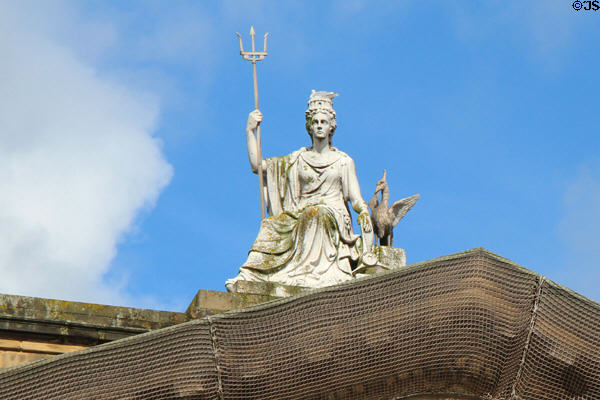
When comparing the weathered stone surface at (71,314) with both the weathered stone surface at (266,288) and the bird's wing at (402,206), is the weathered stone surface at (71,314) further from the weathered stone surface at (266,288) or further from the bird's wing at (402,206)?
the bird's wing at (402,206)

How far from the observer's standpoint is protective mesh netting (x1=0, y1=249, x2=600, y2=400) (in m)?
11.1

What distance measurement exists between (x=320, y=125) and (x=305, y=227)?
191 centimetres

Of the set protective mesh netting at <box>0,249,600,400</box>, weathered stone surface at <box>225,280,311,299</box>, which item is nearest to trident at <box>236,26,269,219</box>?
weathered stone surface at <box>225,280,311,299</box>

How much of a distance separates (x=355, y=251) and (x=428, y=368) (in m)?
6.96

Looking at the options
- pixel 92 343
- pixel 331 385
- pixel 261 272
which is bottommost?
pixel 331 385

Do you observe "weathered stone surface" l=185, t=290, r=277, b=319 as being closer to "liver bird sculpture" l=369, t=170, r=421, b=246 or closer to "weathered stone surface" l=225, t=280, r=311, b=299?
"weathered stone surface" l=225, t=280, r=311, b=299

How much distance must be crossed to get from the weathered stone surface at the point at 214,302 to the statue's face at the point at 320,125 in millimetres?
3765

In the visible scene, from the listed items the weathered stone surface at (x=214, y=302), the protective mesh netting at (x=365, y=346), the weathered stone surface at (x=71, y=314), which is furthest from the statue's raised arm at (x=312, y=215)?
the protective mesh netting at (x=365, y=346)

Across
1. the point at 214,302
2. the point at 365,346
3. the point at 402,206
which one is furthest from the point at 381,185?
the point at 365,346

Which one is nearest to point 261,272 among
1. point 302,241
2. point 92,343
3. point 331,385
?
point 302,241

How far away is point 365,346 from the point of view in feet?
36.7

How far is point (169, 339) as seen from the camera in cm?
1116

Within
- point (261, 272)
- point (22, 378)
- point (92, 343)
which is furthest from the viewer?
point (261, 272)

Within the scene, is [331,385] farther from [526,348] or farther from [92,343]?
[92,343]
